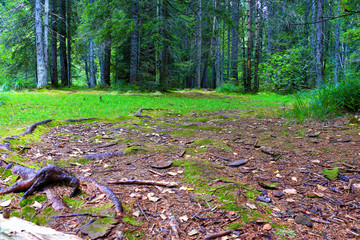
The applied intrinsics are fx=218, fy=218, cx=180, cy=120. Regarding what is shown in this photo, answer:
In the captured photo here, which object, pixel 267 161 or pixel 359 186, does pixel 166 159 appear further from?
pixel 359 186

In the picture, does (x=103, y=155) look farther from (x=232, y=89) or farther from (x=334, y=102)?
(x=232, y=89)

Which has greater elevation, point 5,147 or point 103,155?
point 5,147

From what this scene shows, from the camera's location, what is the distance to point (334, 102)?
484 cm

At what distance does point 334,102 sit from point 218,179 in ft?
13.5

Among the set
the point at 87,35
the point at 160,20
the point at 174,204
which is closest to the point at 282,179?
the point at 174,204

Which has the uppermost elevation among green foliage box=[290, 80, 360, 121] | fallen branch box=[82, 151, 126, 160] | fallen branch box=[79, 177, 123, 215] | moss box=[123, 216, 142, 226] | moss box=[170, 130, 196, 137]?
green foliage box=[290, 80, 360, 121]

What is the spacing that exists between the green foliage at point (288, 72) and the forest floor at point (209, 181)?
9.73 metres

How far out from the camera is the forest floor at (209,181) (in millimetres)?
1518

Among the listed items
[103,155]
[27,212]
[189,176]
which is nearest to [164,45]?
[103,155]

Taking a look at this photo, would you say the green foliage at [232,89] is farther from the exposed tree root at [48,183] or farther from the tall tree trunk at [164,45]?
the exposed tree root at [48,183]

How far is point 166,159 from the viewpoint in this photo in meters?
2.89

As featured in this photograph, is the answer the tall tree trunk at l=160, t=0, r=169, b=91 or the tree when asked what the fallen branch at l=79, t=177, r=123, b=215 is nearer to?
the tall tree trunk at l=160, t=0, r=169, b=91

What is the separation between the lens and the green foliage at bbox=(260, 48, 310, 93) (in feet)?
43.0

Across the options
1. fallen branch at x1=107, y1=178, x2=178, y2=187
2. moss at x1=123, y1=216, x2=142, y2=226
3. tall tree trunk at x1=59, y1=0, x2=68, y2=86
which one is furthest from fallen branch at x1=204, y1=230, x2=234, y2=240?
tall tree trunk at x1=59, y1=0, x2=68, y2=86
